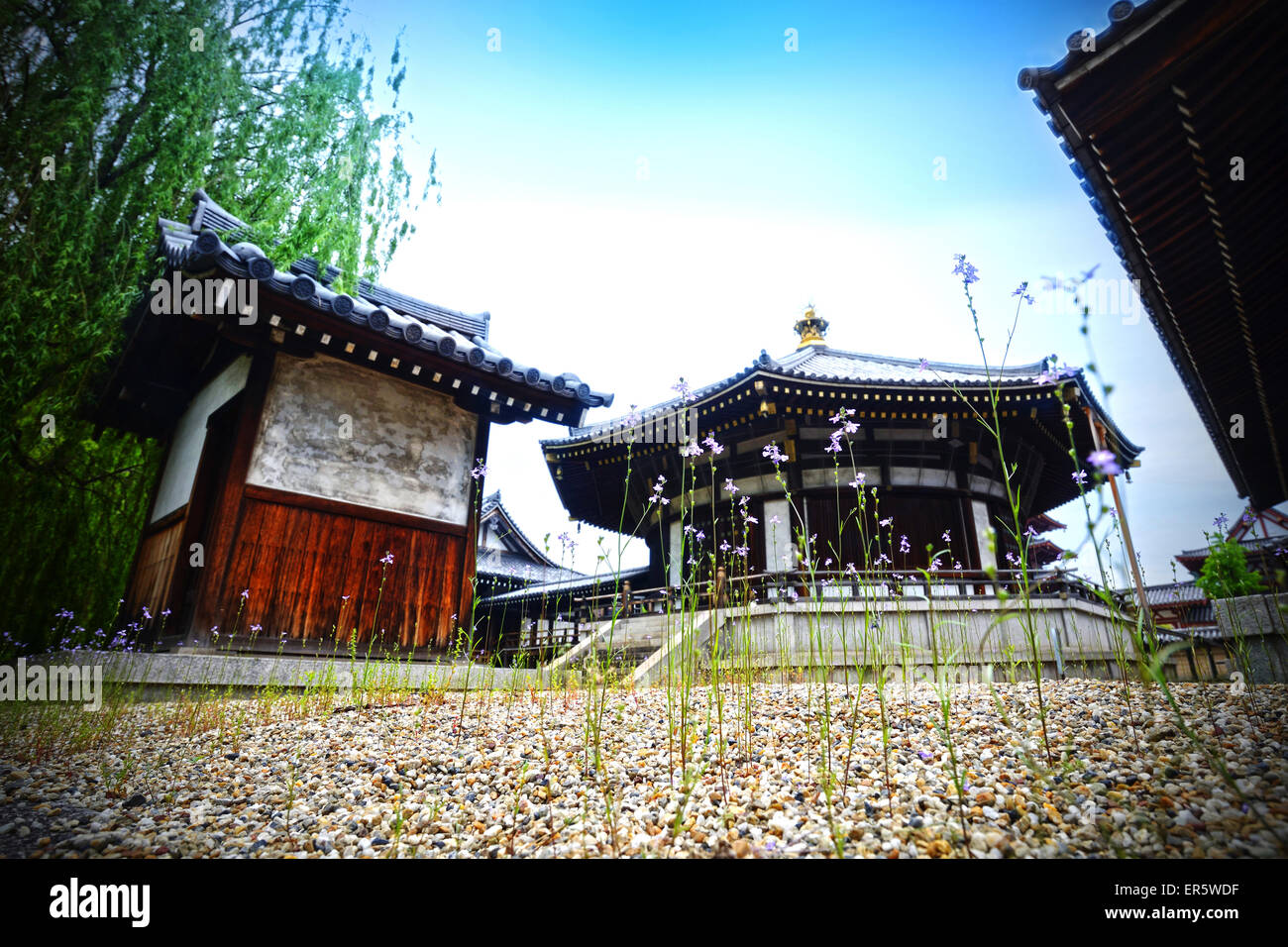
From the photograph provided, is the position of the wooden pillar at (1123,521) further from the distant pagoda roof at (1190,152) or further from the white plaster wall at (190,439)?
the white plaster wall at (190,439)

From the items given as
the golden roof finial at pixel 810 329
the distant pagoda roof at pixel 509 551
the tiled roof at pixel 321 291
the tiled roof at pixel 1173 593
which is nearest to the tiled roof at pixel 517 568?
the distant pagoda roof at pixel 509 551

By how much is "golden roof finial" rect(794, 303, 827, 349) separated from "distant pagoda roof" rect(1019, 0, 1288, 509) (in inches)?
536

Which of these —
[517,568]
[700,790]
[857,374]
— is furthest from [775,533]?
[517,568]

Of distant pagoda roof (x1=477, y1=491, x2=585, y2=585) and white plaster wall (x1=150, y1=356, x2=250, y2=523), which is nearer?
white plaster wall (x1=150, y1=356, x2=250, y2=523)

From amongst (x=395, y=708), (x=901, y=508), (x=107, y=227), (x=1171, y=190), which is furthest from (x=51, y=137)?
(x=901, y=508)

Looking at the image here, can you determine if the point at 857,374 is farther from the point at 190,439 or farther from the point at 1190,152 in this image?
the point at 190,439

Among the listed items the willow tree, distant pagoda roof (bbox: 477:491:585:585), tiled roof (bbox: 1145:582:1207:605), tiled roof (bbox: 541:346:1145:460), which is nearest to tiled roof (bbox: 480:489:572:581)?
distant pagoda roof (bbox: 477:491:585:585)

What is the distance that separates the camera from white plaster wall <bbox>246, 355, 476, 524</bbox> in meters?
7.39

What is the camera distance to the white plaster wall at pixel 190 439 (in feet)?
26.1

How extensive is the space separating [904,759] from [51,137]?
1041 centimetres

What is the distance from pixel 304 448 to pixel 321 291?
2.02 metres

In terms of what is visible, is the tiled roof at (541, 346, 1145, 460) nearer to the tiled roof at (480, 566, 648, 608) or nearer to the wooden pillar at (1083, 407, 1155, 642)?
the tiled roof at (480, 566, 648, 608)

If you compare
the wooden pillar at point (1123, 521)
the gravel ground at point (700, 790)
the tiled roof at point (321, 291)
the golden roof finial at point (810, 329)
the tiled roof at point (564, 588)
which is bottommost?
the gravel ground at point (700, 790)

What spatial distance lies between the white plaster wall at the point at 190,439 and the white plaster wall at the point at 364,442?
727mm
